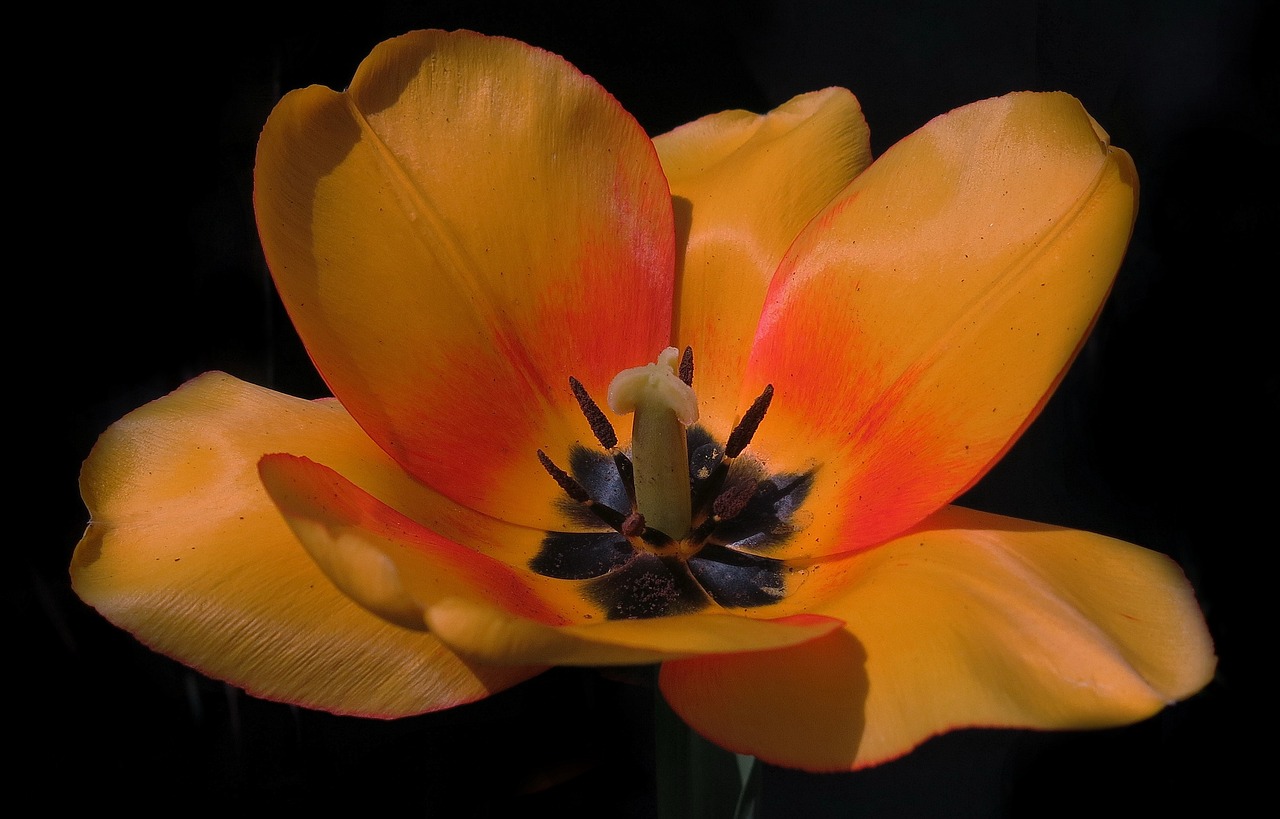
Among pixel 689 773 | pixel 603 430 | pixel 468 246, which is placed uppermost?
pixel 468 246

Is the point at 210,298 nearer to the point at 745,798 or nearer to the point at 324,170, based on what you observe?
the point at 324,170

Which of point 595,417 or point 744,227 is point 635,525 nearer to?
point 595,417

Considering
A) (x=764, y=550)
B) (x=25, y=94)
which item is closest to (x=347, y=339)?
(x=764, y=550)

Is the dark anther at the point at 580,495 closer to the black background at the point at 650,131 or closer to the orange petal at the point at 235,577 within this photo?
the orange petal at the point at 235,577

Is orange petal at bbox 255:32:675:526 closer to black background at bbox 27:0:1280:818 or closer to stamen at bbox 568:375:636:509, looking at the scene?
stamen at bbox 568:375:636:509

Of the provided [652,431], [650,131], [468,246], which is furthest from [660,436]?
[650,131]

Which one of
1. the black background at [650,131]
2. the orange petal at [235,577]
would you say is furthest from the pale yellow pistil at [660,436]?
the black background at [650,131]
